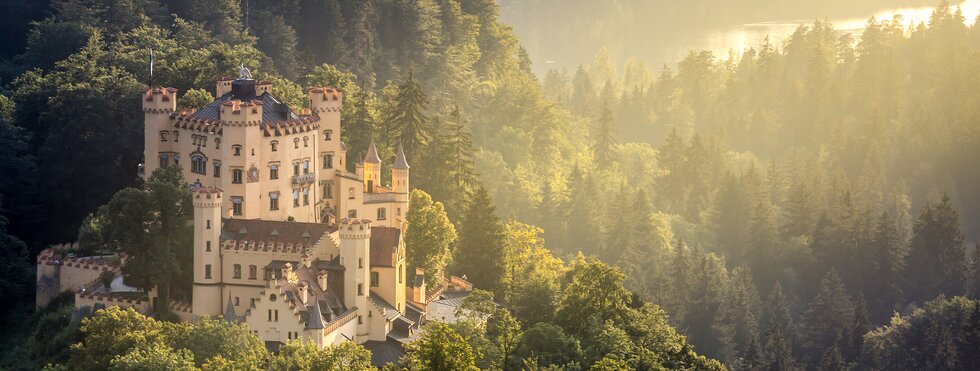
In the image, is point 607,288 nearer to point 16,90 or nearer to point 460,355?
point 460,355

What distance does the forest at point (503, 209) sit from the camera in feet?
338

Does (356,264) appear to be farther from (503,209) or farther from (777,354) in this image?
(503,209)

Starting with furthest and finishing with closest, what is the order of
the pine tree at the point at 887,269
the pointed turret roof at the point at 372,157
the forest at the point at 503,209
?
the pine tree at the point at 887,269 < the pointed turret roof at the point at 372,157 < the forest at the point at 503,209

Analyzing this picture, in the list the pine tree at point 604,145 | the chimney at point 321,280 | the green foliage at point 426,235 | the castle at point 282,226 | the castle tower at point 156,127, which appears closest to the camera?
the castle at point 282,226

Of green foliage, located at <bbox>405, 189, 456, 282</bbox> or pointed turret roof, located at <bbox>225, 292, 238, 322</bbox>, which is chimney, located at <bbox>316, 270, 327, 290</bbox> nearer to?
pointed turret roof, located at <bbox>225, 292, 238, 322</bbox>

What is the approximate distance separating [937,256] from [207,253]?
82.5 meters

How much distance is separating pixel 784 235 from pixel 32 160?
74.6 metres

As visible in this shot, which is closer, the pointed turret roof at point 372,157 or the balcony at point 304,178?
the balcony at point 304,178

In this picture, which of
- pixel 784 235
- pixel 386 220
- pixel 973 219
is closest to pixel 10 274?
pixel 386 220

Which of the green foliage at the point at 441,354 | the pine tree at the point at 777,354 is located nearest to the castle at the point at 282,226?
the green foliage at the point at 441,354

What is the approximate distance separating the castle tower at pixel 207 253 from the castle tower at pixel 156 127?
10.2 m

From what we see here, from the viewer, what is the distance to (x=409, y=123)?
129 meters

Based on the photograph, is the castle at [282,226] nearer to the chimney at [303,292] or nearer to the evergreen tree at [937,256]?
the chimney at [303,292]

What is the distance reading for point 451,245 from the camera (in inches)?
4774
